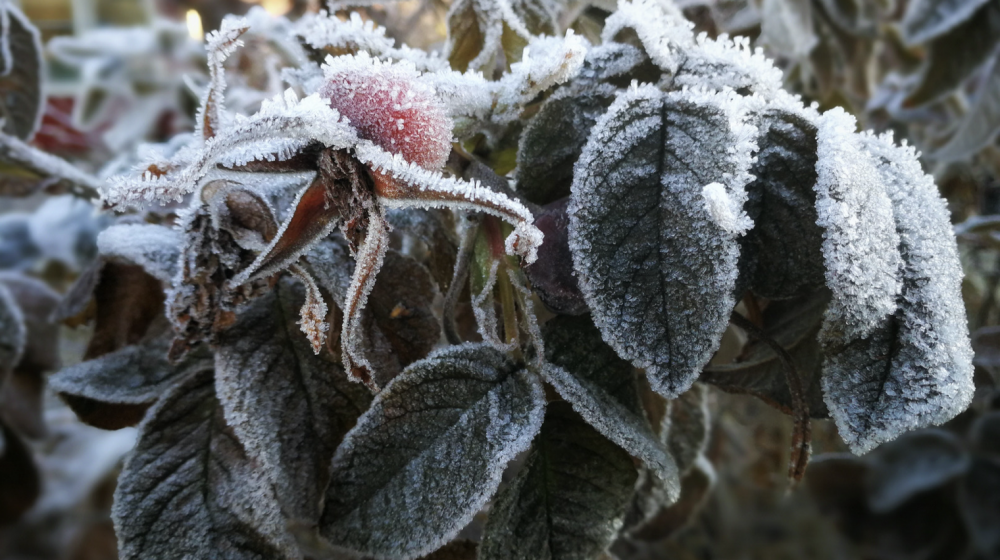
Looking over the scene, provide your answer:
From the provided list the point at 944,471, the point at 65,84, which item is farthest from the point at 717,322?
the point at 65,84

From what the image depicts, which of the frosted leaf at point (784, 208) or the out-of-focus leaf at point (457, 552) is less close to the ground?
the frosted leaf at point (784, 208)

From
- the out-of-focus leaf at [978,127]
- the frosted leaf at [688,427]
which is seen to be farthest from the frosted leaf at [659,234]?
the out-of-focus leaf at [978,127]

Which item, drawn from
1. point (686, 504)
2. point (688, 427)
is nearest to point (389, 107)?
point (688, 427)

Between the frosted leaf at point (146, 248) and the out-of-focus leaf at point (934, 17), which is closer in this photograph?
the frosted leaf at point (146, 248)

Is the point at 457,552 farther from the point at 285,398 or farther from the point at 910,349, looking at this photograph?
the point at 910,349

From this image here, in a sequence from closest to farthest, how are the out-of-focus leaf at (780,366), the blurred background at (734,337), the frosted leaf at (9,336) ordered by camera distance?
the out-of-focus leaf at (780,366) → the frosted leaf at (9,336) → the blurred background at (734,337)

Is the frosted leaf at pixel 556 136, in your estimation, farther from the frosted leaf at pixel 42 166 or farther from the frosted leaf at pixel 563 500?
the frosted leaf at pixel 42 166

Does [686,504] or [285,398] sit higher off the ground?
[285,398]
